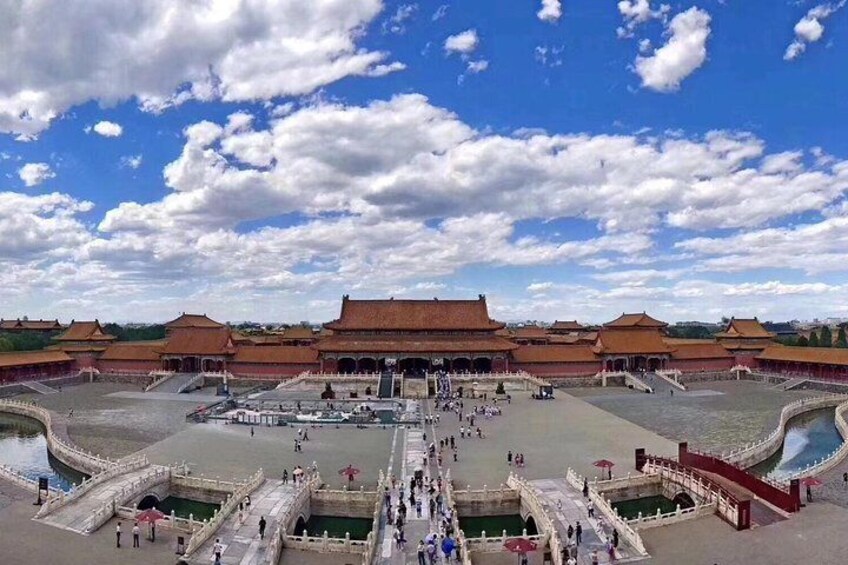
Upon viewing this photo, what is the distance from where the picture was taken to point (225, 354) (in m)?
75.9

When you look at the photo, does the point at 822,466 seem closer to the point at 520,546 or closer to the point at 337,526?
the point at 520,546

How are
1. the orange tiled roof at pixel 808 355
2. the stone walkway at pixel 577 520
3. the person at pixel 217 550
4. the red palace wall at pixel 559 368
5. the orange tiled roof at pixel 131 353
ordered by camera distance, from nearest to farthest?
the person at pixel 217 550 → the stone walkway at pixel 577 520 → the orange tiled roof at pixel 808 355 → the red palace wall at pixel 559 368 → the orange tiled roof at pixel 131 353

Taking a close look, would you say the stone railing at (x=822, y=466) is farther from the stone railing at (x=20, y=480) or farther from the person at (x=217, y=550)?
the stone railing at (x=20, y=480)

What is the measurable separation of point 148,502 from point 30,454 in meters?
19.2

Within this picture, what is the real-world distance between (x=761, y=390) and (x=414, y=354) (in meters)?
38.2

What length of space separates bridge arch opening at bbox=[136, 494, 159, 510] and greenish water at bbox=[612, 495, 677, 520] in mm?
22749

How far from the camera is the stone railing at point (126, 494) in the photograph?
2727 centimetres

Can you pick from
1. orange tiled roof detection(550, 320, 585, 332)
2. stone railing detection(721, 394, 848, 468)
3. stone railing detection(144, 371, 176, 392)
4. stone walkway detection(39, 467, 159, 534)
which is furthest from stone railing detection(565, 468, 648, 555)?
orange tiled roof detection(550, 320, 585, 332)

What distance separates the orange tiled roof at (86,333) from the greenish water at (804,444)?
273 feet

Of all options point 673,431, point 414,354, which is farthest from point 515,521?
point 414,354

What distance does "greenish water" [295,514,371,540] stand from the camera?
29.8 metres

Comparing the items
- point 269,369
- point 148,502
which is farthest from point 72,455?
point 269,369

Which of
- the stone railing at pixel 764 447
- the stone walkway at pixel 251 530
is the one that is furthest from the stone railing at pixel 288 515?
the stone railing at pixel 764 447

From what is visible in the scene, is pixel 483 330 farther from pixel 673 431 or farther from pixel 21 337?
pixel 21 337
